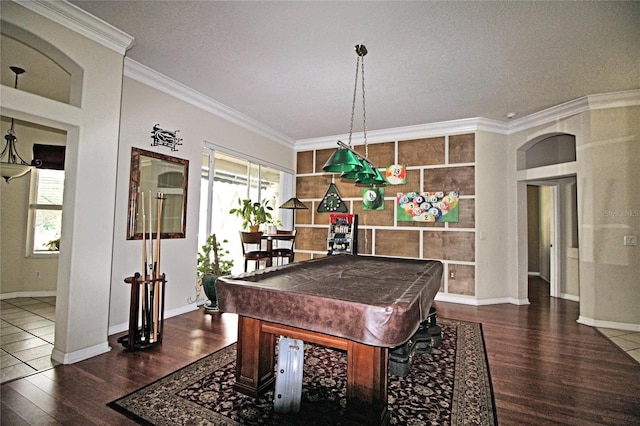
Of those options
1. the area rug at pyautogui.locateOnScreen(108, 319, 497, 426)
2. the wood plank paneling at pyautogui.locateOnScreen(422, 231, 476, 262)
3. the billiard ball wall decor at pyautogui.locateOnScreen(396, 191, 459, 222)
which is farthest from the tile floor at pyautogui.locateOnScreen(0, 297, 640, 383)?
the billiard ball wall decor at pyautogui.locateOnScreen(396, 191, 459, 222)

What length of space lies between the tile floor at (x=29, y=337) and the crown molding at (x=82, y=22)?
111 inches

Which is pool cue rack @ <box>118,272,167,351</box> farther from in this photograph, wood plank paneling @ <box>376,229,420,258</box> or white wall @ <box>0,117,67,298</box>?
wood plank paneling @ <box>376,229,420,258</box>

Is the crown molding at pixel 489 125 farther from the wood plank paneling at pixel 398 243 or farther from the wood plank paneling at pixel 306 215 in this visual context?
the wood plank paneling at pixel 398 243

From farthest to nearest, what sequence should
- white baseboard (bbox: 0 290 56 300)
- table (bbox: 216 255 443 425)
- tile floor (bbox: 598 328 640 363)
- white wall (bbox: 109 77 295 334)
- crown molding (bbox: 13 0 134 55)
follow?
white baseboard (bbox: 0 290 56 300)
white wall (bbox: 109 77 295 334)
tile floor (bbox: 598 328 640 363)
crown molding (bbox: 13 0 134 55)
table (bbox: 216 255 443 425)

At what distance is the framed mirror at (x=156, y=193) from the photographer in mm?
3473

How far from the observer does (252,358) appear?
212cm

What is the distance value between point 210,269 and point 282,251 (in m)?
1.25

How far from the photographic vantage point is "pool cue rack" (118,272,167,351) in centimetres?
285

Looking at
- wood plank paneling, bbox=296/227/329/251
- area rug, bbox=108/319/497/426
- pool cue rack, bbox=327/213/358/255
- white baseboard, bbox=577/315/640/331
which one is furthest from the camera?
wood plank paneling, bbox=296/227/329/251

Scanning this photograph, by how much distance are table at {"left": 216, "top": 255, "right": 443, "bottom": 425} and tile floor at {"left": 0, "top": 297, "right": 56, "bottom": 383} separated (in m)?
1.82

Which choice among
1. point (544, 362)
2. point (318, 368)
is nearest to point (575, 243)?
point (544, 362)

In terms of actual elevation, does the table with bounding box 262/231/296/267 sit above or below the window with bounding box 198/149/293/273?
below

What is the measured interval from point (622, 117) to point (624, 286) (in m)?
2.17

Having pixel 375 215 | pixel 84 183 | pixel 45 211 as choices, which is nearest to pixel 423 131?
pixel 375 215
